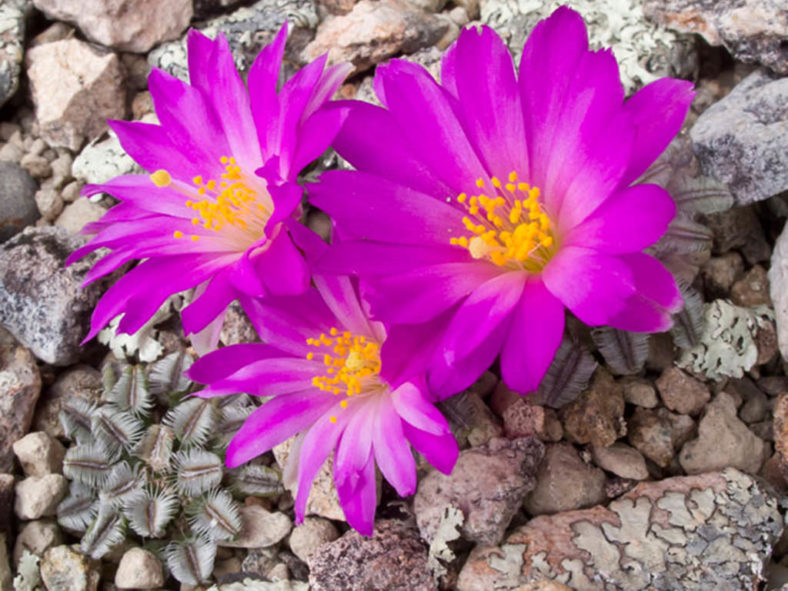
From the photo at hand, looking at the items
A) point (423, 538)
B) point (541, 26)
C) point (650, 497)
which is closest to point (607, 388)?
point (650, 497)

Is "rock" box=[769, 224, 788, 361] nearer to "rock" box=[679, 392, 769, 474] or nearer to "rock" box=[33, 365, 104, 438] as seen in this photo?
"rock" box=[679, 392, 769, 474]

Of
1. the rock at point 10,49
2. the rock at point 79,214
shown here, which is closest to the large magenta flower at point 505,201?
the rock at point 79,214

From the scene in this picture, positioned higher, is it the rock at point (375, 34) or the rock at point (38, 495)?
the rock at point (375, 34)

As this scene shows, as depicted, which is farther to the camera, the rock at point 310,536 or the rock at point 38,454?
the rock at point 38,454

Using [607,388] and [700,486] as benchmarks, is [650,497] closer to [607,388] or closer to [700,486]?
[700,486]

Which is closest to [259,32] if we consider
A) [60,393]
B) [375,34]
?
[375,34]

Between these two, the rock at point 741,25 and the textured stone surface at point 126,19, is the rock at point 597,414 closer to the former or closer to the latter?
the rock at point 741,25

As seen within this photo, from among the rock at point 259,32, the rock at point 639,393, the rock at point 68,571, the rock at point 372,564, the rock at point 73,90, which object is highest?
the rock at point 259,32
